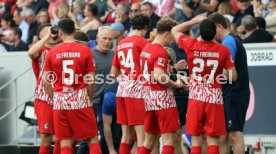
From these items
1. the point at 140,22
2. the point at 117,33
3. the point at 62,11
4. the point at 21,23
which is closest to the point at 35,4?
the point at 21,23

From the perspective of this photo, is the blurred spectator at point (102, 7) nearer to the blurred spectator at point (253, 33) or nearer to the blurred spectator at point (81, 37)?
the blurred spectator at point (253, 33)

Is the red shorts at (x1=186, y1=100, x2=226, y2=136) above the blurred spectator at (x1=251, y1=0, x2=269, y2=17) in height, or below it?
below

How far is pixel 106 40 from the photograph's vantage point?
773 inches

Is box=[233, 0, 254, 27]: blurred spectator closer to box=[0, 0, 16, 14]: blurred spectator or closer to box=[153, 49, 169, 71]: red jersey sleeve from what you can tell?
box=[153, 49, 169, 71]: red jersey sleeve

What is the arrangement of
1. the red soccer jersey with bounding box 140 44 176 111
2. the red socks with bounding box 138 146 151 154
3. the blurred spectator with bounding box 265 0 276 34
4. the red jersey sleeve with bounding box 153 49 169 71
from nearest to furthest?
1. the red jersey sleeve with bounding box 153 49 169 71
2. the red soccer jersey with bounding box 140 44 176 111
3. the red socks with bounding box 138 146 151 154
4. the blurred spectator with bounding box 265 0 276 34

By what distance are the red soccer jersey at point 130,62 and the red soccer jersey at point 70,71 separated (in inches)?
44.2

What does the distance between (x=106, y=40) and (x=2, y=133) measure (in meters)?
3.85

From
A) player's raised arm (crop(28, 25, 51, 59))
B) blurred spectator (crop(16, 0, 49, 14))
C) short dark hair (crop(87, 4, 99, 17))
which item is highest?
blurred spectator (crop(16, 0, 49, 14))

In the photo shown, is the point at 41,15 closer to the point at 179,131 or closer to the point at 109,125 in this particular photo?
the point at 109,125

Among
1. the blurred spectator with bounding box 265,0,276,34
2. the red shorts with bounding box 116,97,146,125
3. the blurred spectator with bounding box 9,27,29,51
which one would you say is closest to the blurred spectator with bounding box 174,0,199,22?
the blurred spectator with bounding box 265,0,276,34

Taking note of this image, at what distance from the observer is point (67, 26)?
17.3 meters

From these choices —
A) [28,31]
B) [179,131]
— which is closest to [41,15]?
[28,31]

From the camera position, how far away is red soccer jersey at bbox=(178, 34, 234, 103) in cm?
1702

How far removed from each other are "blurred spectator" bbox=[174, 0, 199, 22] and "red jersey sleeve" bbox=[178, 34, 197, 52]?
5723 millimetres
